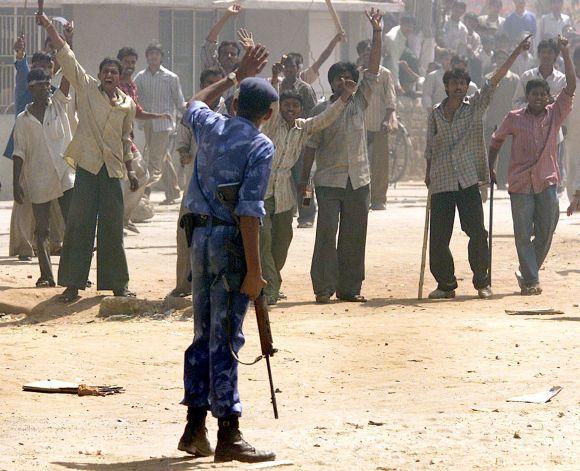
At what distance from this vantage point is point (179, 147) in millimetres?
11117

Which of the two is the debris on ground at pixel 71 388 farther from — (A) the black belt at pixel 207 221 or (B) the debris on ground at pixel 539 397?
(B) the debris on ground at pixel 539 397

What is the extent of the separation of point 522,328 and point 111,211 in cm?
320

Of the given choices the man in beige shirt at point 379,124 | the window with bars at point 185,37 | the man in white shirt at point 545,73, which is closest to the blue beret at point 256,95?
the man in white shirt at point 545,73

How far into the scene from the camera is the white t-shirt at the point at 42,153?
1227cm

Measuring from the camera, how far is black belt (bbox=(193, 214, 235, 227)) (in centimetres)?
652

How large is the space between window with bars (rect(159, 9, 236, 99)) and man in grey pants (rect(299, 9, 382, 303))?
1195cm

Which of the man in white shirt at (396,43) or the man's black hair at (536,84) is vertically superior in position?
the man in white shirt at (396,43)

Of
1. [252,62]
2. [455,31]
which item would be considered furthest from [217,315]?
[455,31]

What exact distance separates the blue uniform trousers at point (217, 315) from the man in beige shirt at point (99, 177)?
4795 millimetres

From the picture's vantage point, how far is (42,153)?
12.4 meters

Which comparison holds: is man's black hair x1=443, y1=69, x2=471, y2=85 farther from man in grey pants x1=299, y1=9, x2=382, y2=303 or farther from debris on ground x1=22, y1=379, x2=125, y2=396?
debris on ground x1=22, y1=379, x2=125, y2=396

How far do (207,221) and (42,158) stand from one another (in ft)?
19.8

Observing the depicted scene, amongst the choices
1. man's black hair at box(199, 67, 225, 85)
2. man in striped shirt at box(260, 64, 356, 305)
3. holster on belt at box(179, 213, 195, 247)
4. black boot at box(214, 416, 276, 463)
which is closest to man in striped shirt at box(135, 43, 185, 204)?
man's black hair at box(199, 67, 225, 85)

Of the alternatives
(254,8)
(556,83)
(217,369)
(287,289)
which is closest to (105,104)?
(287,289)
